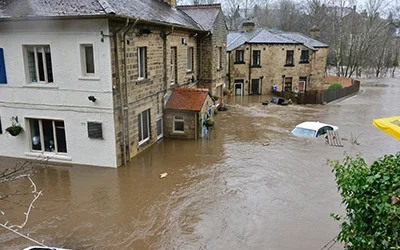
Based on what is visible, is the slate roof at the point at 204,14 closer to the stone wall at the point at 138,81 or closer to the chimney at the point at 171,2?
the chimney at the point at 171,2

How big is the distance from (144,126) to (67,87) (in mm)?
4166

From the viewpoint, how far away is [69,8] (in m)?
12.4

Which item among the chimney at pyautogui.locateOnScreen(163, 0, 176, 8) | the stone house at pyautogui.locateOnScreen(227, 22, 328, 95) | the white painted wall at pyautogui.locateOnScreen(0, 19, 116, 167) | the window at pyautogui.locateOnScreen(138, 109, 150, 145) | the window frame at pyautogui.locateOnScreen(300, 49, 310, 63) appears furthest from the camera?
the window frame at pyautogui.locateOnScreen(300, 49, 310, 63)

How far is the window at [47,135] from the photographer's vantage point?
1414 centimetres

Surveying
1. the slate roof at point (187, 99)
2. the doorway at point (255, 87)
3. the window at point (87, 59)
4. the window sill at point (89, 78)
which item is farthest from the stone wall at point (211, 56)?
the window sill at point (89, 78)

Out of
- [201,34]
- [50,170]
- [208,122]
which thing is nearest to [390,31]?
[201,34]

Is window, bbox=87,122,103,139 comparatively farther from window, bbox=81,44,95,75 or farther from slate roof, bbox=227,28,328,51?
slate roof, bbox=227,28,328,51

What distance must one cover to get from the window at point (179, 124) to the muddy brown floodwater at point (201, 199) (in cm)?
84

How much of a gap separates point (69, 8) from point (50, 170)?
6.34 metres

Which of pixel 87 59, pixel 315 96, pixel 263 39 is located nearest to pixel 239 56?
pixel 263 39

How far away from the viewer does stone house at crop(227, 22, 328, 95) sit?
112 ft

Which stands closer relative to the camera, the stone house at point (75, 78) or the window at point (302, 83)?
the stone house at point (75, 78)

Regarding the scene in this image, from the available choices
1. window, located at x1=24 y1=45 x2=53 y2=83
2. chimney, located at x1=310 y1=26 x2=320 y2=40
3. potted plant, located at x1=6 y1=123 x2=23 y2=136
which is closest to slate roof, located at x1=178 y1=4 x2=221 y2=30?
window, located at x1=24 y1=45 x2=53 y2=83

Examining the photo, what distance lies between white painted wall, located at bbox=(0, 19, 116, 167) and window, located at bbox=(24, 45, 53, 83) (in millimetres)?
260
